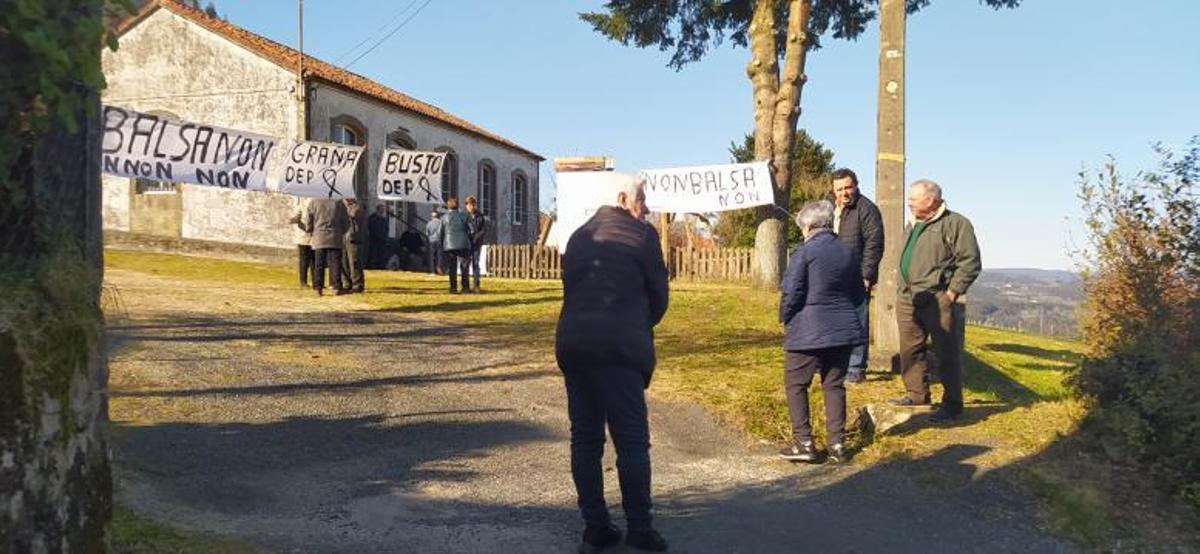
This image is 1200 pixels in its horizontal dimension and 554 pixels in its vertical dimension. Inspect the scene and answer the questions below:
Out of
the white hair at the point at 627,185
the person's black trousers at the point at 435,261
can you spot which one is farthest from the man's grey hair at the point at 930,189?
the person's black trousers at the point at 435,261

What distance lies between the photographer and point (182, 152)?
41.4 ft

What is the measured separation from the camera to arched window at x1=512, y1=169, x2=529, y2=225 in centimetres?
3719

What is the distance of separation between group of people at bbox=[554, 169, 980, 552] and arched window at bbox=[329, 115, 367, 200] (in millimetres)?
19484


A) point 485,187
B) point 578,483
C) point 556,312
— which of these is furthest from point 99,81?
point 485,187

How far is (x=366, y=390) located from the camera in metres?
7.62

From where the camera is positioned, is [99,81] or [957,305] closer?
[99,81]

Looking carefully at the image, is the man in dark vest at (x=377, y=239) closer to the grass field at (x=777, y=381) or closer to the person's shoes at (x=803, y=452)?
the grass field at (x=777, y=381)

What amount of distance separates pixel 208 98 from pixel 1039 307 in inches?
788

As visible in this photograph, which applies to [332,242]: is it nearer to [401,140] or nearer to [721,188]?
[721,188]

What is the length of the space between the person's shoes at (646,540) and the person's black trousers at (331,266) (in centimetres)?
1060

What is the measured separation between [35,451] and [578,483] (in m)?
2.16

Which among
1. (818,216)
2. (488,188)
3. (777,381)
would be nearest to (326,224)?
(777,381)

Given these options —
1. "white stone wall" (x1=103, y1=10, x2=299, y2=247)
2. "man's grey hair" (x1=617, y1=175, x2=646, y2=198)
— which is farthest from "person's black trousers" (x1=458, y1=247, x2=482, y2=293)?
"man's grey hair" (x1=617, y1=175, x2=646, y2=198)

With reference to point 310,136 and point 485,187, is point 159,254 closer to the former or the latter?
point 310,136
